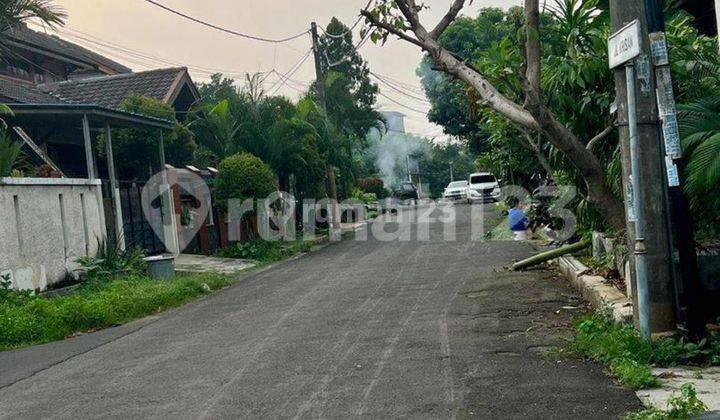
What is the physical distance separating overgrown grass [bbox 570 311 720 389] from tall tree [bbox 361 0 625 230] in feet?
5.48

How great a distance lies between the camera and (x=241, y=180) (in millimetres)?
20734

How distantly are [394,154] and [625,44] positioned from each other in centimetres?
7025

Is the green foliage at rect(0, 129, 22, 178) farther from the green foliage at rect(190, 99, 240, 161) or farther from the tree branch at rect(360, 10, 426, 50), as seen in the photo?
the green foliage at rect(190, 99, 240, 161)

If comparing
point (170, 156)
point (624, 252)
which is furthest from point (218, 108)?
point (624, 252)

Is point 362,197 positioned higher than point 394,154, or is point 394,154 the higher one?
point 394,154

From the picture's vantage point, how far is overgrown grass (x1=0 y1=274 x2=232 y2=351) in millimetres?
10961

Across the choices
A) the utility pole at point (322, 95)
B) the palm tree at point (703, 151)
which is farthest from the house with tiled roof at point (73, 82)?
the palm tree at point (703, 151)

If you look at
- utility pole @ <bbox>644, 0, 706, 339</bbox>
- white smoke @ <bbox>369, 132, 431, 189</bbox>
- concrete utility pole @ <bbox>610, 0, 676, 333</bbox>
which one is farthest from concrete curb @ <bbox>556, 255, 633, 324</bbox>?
white smoke @ <bbox>369, 132, 431, 189</bbox>

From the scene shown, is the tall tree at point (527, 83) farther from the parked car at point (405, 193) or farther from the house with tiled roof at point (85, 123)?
the parked car at point (405, 193)

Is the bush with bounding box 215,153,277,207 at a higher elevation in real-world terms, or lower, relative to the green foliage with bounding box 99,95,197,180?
lower

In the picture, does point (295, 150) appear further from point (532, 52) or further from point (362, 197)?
point (362, 197)

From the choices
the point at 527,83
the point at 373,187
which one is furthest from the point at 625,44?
the point at 373,187

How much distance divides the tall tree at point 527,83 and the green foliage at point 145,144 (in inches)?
522

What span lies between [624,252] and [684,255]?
2273mm
